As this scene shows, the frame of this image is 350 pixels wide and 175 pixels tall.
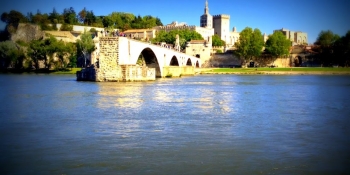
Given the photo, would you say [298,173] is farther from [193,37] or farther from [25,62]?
[193,37]

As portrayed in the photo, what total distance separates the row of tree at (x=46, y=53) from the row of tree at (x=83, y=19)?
1944cm

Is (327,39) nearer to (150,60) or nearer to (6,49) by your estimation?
(150,60)

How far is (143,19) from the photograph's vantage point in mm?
142000

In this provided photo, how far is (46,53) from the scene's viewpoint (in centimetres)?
7619

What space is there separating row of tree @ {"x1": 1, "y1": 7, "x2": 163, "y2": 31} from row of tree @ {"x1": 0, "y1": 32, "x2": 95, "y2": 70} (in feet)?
63.8

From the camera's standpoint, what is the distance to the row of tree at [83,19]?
104 meters

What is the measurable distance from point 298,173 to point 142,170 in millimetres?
3369

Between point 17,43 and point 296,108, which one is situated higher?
point 17,43

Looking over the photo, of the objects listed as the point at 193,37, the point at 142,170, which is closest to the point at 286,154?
the point at 142,170

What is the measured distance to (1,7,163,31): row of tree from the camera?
342ft

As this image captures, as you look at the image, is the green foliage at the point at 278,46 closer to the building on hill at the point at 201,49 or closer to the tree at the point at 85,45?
the building on hill at the point at 201,49

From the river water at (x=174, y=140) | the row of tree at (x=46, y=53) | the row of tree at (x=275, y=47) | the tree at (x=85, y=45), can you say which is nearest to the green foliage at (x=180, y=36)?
the row of tree at (x=275, y=47)

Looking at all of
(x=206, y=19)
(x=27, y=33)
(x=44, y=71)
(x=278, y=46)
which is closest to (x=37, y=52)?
(x=44, y=71)

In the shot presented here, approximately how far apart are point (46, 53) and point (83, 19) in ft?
173
